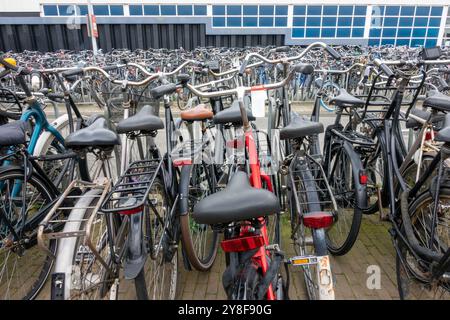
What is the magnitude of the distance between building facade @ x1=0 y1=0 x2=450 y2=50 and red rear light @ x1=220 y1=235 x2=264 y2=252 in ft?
63.3

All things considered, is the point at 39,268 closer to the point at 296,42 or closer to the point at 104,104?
the point at 104,104

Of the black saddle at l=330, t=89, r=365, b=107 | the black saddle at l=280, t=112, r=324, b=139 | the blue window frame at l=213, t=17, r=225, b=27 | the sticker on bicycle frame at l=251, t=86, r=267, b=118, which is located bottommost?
the black saddle at l=280, t=112, r=324, b=139

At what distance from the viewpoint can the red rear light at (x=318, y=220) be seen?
1.80 meters

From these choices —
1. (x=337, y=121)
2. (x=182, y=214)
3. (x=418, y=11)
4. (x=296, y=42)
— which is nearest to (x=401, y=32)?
(x=418, y=11)

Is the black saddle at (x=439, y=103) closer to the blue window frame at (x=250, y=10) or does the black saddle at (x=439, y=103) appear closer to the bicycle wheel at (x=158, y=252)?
the bicycle wheel at (x=158, y=252)

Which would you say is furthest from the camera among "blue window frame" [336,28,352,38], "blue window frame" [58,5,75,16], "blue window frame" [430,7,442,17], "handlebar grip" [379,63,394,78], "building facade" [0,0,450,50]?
"blue window frame" [430,7,442,17]

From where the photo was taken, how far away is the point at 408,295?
221 centimetres

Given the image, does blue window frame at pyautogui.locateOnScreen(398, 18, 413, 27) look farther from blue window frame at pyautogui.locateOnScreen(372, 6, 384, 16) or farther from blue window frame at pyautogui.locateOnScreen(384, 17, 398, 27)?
blue window frame at pyautogui.locateOnScreen(372, 6, 384, 16)

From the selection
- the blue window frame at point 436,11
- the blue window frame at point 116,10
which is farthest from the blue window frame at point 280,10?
the blue window frame at point 436,11

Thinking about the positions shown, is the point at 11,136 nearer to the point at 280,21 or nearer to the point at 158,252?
the point at 158,252

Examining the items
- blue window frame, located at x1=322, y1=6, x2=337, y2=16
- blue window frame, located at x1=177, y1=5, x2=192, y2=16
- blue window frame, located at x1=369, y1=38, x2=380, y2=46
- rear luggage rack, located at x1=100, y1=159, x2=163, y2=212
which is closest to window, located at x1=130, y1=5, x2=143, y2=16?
blue window frame, located at x1=177, y1=5, x2=192, y2=16

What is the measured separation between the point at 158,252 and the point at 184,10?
63.9ft

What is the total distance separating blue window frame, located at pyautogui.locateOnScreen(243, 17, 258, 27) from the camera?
19.0 m

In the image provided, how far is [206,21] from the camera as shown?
18.7 meters
